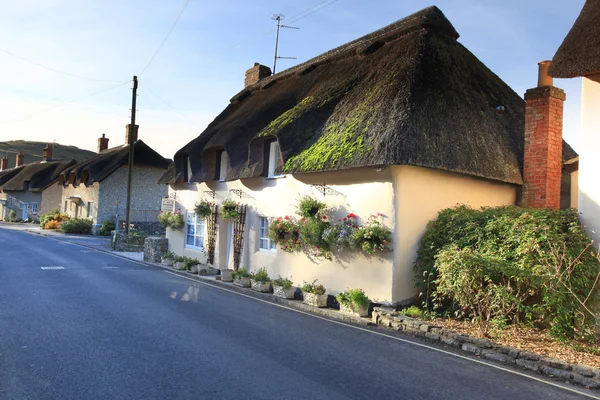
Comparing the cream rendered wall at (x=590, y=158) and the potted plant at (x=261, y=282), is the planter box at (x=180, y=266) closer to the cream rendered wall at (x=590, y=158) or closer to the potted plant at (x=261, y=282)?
the potted plant at (x=261, y=282)

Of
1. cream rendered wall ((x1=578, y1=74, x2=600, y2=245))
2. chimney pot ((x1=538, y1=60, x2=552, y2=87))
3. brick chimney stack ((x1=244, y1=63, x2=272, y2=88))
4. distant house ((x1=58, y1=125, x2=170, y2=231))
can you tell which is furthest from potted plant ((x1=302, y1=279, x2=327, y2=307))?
distant house ((x1=58, y1=125, x2=170, y2=231))

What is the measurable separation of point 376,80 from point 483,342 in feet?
24.1

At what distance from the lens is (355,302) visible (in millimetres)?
9336

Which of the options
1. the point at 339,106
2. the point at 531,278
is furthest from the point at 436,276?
the point at 339,106

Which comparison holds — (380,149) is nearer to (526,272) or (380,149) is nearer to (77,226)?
(526,272)

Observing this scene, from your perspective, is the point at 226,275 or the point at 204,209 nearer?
the point at 226,275

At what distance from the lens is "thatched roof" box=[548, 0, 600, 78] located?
7035 mm

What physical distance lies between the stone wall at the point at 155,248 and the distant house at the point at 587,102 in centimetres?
1543

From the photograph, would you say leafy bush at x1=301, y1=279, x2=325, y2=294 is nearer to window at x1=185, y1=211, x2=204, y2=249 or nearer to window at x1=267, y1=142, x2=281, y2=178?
window at x1=267, y1=142, x2=281, y2=178

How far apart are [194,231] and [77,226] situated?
66.2ft

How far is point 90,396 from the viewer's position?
4633 millimetres

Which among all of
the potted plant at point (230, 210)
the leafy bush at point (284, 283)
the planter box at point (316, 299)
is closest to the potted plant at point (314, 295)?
the planter box at point (316, 299)

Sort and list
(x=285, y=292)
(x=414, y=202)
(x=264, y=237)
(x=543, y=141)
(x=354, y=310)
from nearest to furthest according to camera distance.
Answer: (x=354, y=310), (x=414, y=202), (x=543, y=141), (x=285, y=292), (x=264, y=237)

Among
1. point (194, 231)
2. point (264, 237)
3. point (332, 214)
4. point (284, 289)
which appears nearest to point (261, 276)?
point (284, 289)
